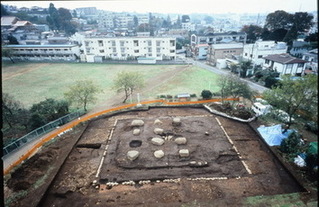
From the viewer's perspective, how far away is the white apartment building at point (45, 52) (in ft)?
184

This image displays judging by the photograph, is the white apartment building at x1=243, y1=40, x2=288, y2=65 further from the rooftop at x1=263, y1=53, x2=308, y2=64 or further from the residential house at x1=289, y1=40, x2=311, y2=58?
the rooftop at x1=263, y1=53, x2=308, y2=64

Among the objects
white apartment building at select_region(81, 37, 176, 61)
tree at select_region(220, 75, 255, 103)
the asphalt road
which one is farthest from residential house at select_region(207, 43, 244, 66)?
tree at select_region(220, 75, 255, 103)

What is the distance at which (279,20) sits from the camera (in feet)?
190

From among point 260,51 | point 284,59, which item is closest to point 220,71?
point 260,51

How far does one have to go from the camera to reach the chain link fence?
1784 cm

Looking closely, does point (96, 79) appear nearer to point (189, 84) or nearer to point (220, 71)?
point (189, 84)

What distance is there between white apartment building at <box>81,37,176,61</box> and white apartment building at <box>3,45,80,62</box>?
4.09 m

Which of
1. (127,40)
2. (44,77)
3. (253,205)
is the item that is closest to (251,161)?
(253,205)

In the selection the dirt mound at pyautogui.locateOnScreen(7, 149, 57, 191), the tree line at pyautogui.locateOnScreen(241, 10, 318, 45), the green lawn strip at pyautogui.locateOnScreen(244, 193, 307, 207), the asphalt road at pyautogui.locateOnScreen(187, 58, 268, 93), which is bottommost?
the dirt mound at pyautogui.locateOnScreen(7, 149, 57, 191)

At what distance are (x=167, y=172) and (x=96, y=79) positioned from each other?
30.2 m

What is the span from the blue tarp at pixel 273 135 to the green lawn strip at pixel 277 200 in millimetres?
5983

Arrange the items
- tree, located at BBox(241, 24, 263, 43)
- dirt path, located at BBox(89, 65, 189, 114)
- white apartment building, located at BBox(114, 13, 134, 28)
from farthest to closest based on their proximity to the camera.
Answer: white apartment building, located at BBox(114, 13, 134, 28) → tree, located at BBox(241, 24, 263, 43) → dirt path, located at BBox(89, 65, 189, 114)

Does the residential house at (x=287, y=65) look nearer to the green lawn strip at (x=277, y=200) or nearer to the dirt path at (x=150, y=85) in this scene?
the dirt path at (x=150, y=85)

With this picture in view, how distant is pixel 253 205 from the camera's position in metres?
11.9
